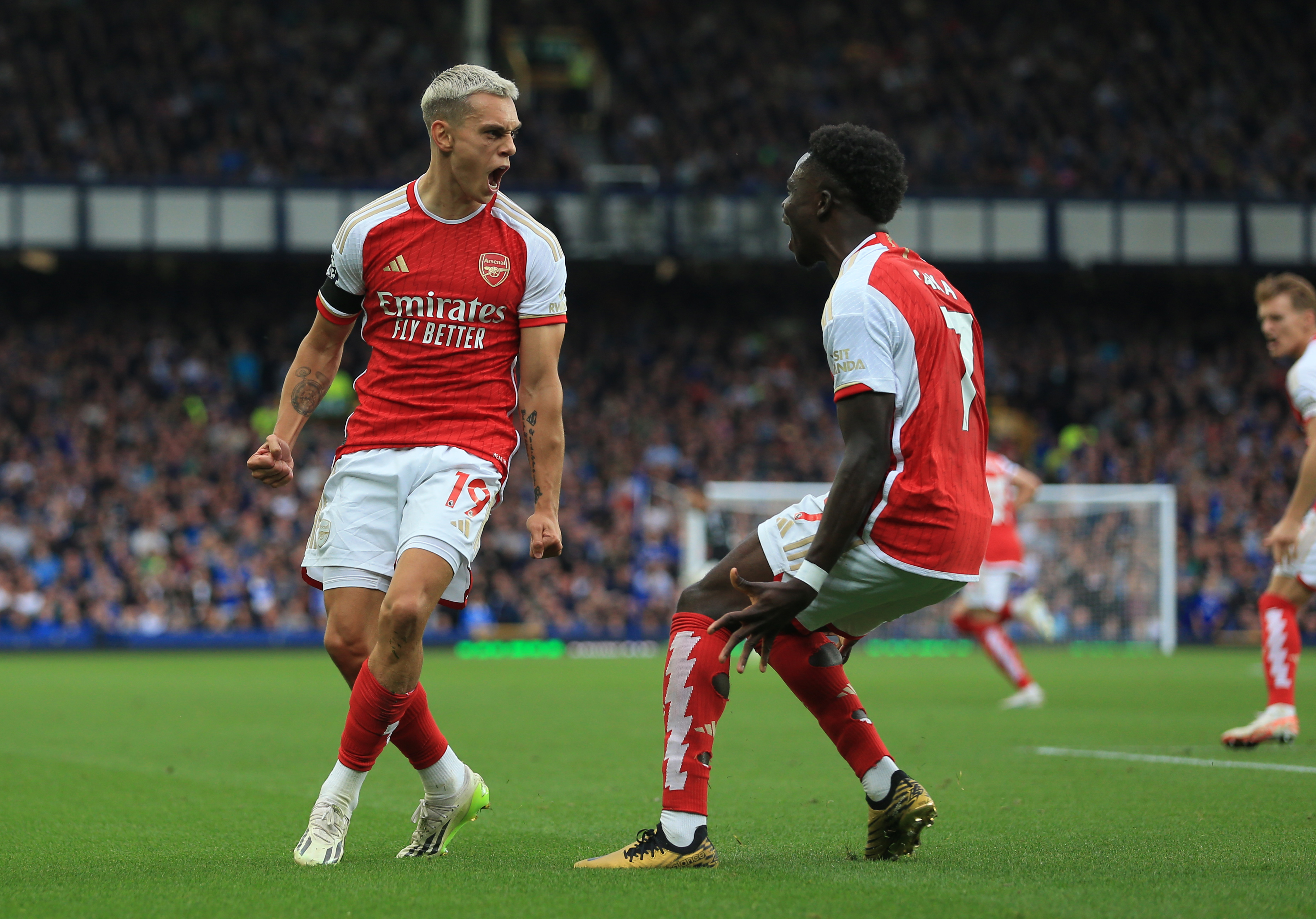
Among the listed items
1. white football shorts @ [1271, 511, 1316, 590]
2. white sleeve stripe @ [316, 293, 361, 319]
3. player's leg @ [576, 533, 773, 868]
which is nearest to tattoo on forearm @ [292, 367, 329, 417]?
white sleeve stripe @ [316, 293, 361, 319]

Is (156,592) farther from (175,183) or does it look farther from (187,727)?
(187,727)

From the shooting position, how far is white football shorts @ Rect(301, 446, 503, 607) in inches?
191

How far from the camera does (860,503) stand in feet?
14.1

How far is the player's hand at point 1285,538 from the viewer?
7.66 meters

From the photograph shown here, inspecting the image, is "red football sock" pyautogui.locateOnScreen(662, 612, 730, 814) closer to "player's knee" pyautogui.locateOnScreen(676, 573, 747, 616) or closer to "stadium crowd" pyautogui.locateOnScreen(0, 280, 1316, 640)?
"player's knee" pyautogui.locateOnScreen(676, 573, 747, 616)

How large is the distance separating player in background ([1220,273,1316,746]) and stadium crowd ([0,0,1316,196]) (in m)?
25.4

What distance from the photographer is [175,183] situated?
1262 inches

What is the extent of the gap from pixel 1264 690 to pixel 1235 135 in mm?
24121

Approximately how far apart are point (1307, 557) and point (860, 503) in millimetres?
5160

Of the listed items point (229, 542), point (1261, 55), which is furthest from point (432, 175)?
point (1261, 55)

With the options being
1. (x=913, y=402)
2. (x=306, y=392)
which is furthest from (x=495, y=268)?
(x=913, y=402)

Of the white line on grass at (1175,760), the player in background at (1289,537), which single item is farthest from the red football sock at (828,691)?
the player in background at (1289,537)

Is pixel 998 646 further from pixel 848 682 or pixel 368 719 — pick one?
pixel 368 719

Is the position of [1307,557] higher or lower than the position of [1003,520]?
lower
